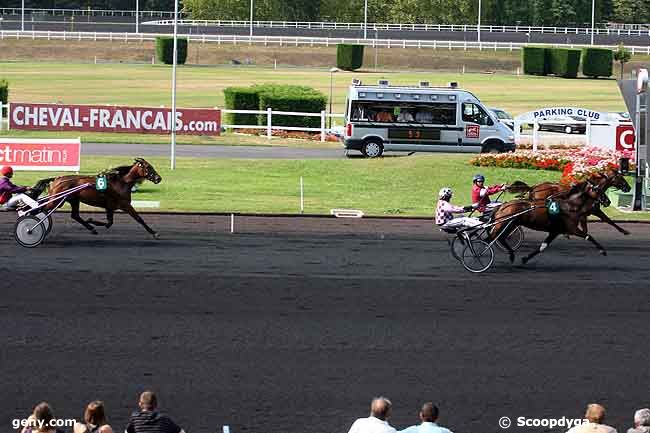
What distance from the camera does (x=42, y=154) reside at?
94.3 ft

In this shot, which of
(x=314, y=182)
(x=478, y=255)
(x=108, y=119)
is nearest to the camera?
(x=478, y=255)

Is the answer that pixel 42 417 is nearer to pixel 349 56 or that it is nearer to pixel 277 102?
pixel 277 102

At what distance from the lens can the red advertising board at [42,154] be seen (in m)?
28.7

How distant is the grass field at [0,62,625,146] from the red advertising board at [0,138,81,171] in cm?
2911

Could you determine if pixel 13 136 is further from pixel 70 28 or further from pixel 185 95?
pixel 70 28

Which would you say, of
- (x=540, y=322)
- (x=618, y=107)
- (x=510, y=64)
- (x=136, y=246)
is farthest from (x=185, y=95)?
(x=540, y=322)

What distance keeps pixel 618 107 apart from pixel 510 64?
26787 mm

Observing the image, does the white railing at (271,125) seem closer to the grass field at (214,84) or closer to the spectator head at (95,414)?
the grass field at (214,84)

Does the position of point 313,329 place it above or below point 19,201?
below

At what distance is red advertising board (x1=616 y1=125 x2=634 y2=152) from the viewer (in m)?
28.6

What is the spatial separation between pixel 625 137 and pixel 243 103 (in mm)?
20547

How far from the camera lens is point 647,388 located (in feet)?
41.4

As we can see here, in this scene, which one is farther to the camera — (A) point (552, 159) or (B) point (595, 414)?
(A) point (552, 159)

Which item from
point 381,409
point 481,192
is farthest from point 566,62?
point 381,409
